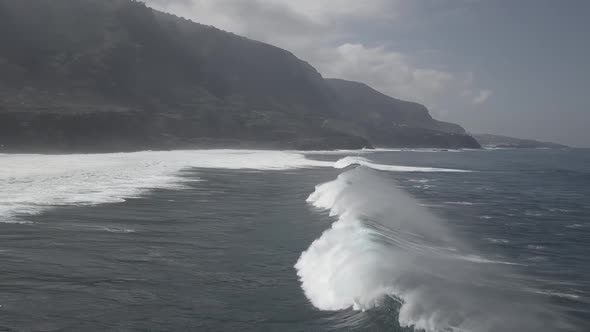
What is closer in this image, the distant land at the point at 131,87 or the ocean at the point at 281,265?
the ocean at the point at 281,265

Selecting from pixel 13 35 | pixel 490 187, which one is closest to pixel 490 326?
pixel 490 187

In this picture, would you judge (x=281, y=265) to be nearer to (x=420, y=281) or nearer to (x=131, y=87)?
(x=420, y=281)

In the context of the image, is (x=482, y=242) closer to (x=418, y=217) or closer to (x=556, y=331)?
(x=418, y=217)

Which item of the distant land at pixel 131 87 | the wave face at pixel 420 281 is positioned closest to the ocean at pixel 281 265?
the wave face at pixel 420 281

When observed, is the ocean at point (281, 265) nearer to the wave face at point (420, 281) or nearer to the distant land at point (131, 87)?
the wave face at point (420, 281)

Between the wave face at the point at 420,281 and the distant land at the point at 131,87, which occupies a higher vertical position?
the distant land at the point at 131,87
